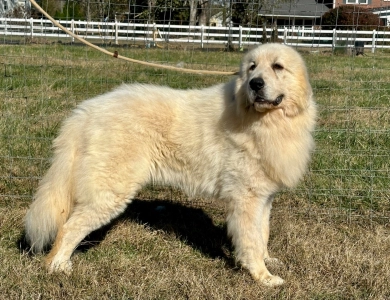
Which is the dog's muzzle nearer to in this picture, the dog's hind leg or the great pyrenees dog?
the great pyrenees dog

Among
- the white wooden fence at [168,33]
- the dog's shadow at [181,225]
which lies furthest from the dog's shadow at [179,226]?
the white wooden fence at [168,33]

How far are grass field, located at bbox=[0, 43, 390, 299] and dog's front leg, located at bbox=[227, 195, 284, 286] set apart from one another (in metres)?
0.10

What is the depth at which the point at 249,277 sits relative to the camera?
11.4 feet

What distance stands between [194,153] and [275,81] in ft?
2.64

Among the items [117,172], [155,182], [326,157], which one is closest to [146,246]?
[155,182]

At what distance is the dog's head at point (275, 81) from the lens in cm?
326

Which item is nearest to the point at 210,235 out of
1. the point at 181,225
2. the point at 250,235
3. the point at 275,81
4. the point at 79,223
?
the point at 181,225

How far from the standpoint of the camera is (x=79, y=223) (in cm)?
346

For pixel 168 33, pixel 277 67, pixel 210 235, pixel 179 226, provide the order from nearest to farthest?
pixel 277 67
pixel 210 235
pixel 179 226
pixel 168 33

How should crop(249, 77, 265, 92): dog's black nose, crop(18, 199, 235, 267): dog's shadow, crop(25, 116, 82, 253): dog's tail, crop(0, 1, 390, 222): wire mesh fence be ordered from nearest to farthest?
crop(249, 77, 265, 92): dog's black nose, crop(25, 116, 82, 253): dog's tail, crop(18, 199, 235, 267): dog's shadow, crop(0, 1, 390, 222): wire mesh fence

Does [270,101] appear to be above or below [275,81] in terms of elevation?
below

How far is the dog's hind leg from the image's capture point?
3428 millimetres

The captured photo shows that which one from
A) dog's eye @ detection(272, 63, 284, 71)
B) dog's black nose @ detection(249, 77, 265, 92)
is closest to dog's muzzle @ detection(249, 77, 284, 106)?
dog's black nose @ detection(249, 77, 265, 92)

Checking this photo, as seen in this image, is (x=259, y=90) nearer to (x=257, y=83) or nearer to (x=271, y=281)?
(x=257, y=83)
